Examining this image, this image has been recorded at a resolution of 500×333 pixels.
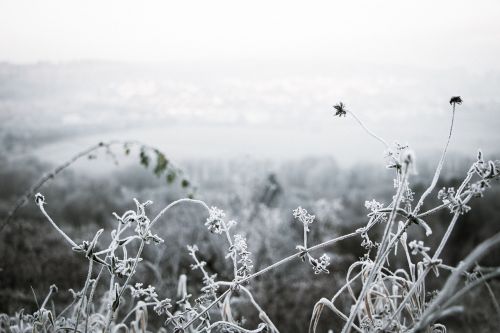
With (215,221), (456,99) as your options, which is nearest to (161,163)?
(215,221)

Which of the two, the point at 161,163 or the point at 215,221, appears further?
the point at 161,163

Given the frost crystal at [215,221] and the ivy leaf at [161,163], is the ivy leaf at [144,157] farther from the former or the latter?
the frost crystal at [215,221]

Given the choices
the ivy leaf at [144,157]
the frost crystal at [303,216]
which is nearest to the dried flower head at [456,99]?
the frost crystal at [303,216]

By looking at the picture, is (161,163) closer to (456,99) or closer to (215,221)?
(215,221)

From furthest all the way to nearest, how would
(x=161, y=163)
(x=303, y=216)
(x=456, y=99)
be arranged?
1. (x=161, y=163)
2. (x=303, y=216)
3. (x=456, y=99)

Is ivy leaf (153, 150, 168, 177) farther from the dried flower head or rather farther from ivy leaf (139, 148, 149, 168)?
the dried flower head

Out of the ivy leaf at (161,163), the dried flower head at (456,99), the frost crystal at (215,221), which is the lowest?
the ivy leaf at (161,163)

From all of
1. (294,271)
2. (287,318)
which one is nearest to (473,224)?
(294,271)

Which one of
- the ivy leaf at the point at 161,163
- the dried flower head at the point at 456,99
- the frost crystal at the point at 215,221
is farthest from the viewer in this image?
the ivy leaf at the point at 161,163

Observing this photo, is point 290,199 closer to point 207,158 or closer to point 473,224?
point 473,224

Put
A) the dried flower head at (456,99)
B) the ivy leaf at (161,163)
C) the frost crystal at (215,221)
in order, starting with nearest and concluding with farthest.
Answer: the dried flower head at (456,99)
the frost crystal at (215,221)
the ivy leaf at (161,163)

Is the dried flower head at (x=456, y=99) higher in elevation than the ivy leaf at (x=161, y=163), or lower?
higher

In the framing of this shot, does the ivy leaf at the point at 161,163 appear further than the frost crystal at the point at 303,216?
Yes

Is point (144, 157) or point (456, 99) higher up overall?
point (456, 99)
